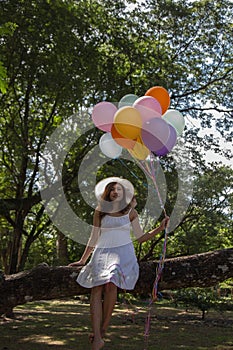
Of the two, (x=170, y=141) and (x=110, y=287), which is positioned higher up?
(x=170, y=141)

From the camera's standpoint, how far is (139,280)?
13.8ft

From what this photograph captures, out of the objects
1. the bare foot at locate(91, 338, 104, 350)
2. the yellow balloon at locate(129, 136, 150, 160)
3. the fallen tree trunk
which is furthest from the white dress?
the yellow balloon at locate(129, 136, 150, 160)

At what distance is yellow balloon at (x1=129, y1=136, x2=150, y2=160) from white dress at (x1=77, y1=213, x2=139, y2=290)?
60cm

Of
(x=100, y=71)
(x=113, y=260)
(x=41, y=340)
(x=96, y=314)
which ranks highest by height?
(x=100, y=71)

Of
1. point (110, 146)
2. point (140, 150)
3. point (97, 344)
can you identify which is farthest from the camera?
point (110, 146)

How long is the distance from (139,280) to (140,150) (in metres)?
1.22

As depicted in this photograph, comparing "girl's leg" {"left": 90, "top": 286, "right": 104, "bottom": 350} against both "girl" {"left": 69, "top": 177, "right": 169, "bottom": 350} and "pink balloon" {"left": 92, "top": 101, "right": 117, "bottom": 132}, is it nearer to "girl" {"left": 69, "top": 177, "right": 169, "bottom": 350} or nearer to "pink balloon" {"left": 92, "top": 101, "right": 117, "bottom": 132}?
"girl" {"left": 69, "top": 177, "right": 169, "bottom": 350}

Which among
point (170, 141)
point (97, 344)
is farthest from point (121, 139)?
point (97, 344)

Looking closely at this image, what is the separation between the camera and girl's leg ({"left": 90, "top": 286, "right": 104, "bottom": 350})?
3.67m

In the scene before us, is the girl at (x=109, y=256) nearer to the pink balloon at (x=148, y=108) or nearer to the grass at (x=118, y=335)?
the pink balloon at (x=148, y=108)

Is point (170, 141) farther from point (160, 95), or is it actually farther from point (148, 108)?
point (160, 95)

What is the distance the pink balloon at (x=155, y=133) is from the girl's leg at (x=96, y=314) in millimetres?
1355

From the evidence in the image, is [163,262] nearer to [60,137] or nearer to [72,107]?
[60,137]

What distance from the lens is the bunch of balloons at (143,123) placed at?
4.05 m
